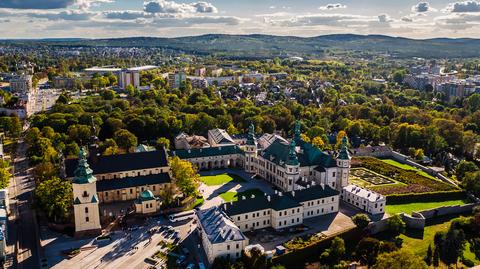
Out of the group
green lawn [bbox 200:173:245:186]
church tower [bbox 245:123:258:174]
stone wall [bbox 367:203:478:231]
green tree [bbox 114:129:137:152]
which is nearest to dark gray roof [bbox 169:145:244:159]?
church tower [bbox 245:123:258:174]

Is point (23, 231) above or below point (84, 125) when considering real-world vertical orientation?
below

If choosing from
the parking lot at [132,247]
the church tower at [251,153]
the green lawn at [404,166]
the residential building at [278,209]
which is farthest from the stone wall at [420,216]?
the church tower at [251,153]

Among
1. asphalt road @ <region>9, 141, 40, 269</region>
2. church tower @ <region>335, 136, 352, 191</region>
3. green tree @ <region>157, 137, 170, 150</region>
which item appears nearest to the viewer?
asphalt road @ <region>9, 141, 40, 269</region>

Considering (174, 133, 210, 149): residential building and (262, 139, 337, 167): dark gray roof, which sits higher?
(262, 139, 337, 167): dark gray roof

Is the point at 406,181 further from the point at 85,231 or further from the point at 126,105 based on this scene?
the point at 126,105

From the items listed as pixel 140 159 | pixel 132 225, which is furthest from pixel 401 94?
pixel 132 225

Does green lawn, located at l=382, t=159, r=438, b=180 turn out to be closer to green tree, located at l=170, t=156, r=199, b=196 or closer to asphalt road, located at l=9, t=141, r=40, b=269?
green tree, located at l=170, t=156, r=199, b=196

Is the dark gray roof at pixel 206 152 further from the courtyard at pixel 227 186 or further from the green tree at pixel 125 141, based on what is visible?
the green tree at pixel 125 141
